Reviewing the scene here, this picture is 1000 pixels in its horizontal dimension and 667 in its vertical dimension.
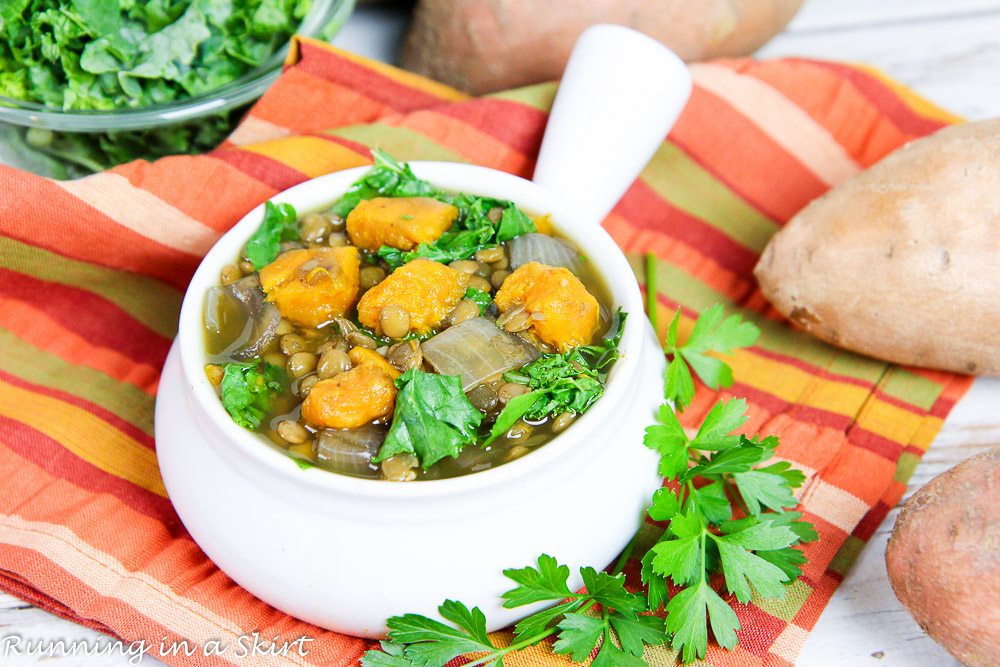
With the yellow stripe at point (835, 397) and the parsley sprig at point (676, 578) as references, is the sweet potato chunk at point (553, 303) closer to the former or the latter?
the parsley sprig at point (676, 578)

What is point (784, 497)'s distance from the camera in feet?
6.60

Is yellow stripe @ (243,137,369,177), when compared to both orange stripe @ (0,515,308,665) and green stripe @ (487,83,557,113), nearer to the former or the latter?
green stripe @ (487,83,557,113)

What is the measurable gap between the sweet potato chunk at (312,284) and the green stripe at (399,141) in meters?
0.67

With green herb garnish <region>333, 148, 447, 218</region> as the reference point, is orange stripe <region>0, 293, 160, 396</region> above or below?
below

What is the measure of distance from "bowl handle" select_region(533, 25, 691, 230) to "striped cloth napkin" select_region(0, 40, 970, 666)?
310mm

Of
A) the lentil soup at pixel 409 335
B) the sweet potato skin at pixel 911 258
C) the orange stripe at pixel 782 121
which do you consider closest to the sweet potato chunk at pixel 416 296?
the lentil soup at pixel 409 335

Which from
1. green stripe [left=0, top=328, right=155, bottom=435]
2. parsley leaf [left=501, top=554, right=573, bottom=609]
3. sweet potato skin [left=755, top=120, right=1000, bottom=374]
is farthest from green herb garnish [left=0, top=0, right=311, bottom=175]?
parsley leaf [left=501, top=554, right=573, bottom=609]

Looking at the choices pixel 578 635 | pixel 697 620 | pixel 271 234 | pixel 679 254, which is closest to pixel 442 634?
pixel 578 635

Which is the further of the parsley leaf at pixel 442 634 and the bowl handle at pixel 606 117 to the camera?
the bowl handle at pixel 606 117

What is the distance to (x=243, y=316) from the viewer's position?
74.9 inches

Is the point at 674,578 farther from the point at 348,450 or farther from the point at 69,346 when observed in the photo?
the point at 69,346

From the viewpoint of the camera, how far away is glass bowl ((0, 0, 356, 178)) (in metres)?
2.45

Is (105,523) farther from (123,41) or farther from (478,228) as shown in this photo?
(123,41)

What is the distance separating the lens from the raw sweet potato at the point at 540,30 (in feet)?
9.55
